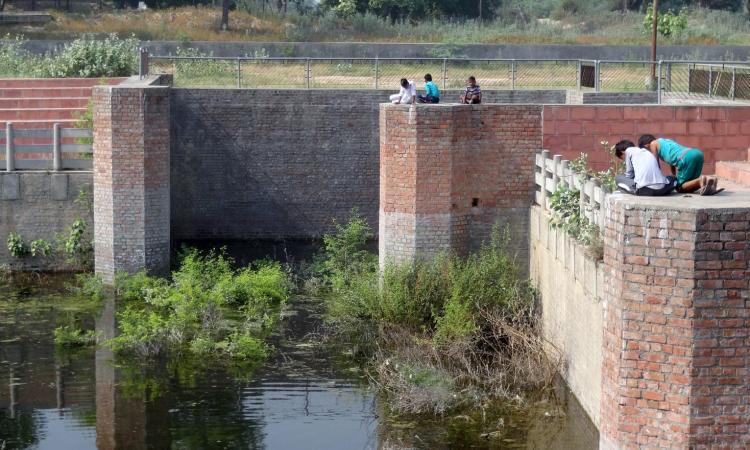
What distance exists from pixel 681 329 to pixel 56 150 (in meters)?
16.3

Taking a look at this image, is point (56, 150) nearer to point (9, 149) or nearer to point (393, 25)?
point (9, 149)

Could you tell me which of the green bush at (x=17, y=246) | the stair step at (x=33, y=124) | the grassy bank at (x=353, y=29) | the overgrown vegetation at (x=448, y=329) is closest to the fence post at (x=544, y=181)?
the overgrown vegetation at (x=448, y=329)

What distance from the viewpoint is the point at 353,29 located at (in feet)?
162

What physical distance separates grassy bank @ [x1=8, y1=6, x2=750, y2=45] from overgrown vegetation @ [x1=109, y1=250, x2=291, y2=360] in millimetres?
23605

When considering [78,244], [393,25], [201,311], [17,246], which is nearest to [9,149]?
[17,246]

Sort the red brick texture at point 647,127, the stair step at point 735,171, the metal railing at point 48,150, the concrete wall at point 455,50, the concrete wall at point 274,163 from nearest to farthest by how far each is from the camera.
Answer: the stair step at point 735,171, the red brick texture at point 647,127, the metal railing at point 48,150, the concrete wall at point 274,163, the concrete wall at point 455,50

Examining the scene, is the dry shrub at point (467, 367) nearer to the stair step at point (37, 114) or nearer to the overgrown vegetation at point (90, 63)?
the stair step at point (37, 114)

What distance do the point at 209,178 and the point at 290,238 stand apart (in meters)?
2.12

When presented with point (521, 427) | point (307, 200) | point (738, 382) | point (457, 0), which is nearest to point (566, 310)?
point (521, 427)

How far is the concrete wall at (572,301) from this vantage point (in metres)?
14.1

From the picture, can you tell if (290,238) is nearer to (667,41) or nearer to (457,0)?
(667,41)

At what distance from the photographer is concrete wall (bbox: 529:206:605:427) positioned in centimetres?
1410

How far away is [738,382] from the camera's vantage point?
9859 millimetres

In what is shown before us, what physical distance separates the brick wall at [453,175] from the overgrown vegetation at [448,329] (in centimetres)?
34
